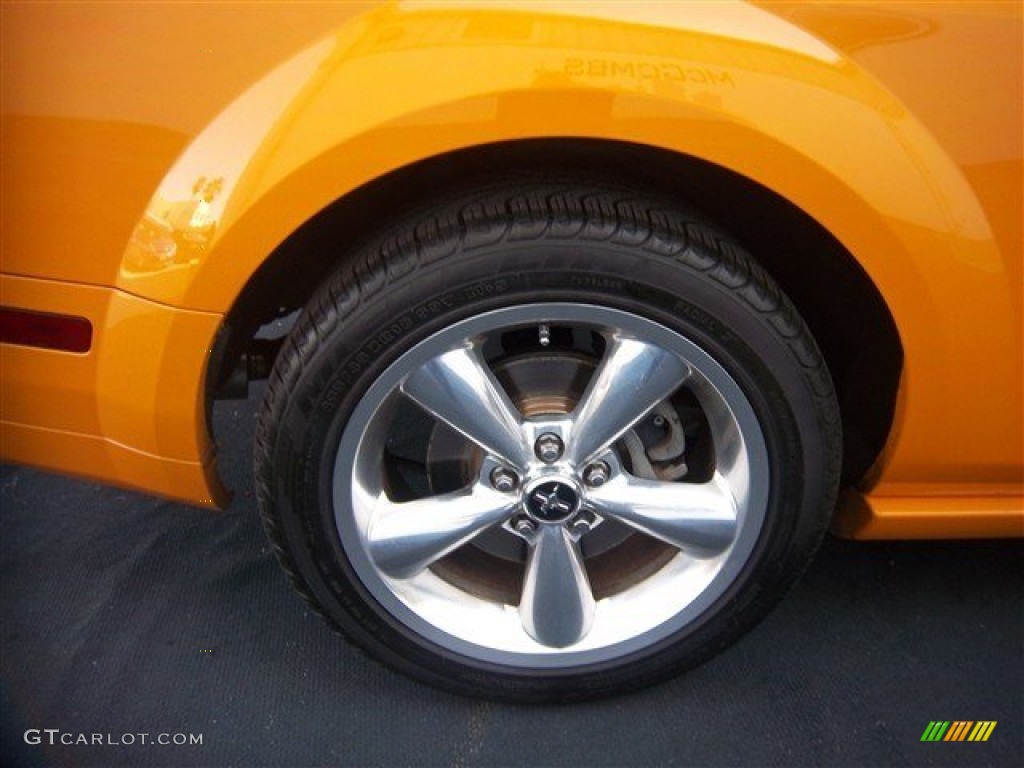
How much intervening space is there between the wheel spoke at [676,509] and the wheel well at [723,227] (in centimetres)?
28

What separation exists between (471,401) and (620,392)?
230 mm

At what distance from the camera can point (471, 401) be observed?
1.35 m

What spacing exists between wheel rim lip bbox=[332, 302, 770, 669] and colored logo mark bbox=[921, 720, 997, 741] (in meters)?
0.47

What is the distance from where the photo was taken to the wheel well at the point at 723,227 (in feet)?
4.20

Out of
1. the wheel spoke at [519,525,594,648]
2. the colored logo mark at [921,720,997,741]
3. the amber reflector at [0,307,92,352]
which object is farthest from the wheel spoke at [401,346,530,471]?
the colored logo mark at [921,720,997,741]

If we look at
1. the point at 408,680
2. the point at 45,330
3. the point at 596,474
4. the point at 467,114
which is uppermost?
the point at 467,114

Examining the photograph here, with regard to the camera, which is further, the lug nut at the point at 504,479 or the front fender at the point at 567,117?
the lug nut at the point at 504,479

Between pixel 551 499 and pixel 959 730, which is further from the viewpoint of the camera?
pixel 959 730

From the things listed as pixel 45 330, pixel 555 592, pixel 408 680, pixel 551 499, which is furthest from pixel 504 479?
pixel 45 330

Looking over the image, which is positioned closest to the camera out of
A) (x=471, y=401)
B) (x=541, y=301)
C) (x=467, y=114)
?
(x=467, y=114)

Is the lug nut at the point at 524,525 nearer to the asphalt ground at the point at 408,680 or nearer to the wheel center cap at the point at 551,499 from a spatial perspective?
the wheel center cap at the point at 551,499

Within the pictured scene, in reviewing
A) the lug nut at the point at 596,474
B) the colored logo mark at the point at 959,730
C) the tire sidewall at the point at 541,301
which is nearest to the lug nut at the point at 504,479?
the lug nut at the point at 596,474

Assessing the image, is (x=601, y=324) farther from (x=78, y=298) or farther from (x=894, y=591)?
(x=894, y=591)

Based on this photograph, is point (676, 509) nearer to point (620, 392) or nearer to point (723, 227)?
point (620, 392)
